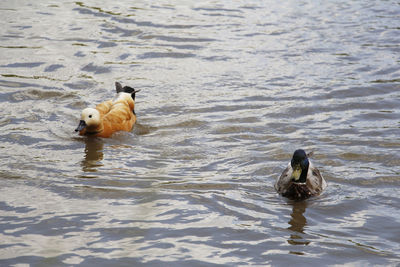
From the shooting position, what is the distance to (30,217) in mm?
7102

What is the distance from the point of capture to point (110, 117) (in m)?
11.0

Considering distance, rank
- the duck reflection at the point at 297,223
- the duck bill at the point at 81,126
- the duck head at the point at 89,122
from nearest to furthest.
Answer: the duck reflection at the point at 297,223 → the duck bill at the point at 81,126 → the duck head at the point at 89,122

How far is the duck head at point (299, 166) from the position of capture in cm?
834

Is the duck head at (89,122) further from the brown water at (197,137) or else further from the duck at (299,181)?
the duck at (299,181)

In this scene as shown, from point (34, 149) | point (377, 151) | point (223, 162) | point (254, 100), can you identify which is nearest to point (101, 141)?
point (34, 149)

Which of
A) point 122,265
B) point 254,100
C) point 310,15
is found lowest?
point 122,265

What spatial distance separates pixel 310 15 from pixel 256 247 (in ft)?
48.4

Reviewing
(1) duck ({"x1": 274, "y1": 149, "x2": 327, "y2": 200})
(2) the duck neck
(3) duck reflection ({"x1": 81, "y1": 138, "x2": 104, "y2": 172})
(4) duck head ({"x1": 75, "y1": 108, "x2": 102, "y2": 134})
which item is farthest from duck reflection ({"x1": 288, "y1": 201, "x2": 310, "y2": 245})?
(4) duck head ({"x1": 75, "y1": 108, "x2": 102, "y2": 134})

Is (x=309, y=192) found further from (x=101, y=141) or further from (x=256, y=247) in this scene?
(x=101, y=141)

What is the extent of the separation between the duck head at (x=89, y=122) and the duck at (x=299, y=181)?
345cm

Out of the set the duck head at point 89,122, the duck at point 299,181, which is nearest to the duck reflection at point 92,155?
the duck head at point 89,122

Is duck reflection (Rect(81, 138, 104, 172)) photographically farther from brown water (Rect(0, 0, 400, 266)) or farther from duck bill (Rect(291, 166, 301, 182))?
duck bill (Rect(291, 166, 301, 182))

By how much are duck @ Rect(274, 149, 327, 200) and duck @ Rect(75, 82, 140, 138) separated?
3449 mm

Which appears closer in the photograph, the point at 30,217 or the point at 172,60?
the point at 30,217
